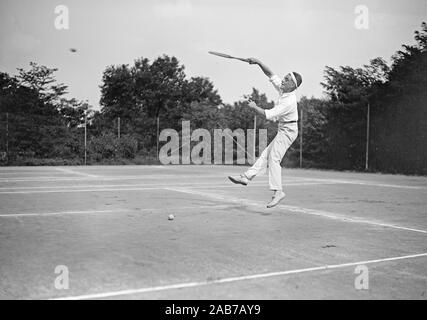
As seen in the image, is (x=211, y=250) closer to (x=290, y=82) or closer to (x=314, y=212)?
(x=290, y=82)

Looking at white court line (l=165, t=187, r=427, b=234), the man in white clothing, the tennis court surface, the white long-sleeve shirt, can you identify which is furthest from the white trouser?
white court line (l=165, t=187, r=427, b=234)

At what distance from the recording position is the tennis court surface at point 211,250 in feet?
10.6

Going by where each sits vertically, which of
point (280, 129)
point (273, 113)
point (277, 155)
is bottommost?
point (277, 155)

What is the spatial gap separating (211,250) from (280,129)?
329 cm

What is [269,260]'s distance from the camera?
4.14 meters

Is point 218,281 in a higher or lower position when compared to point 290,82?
lower

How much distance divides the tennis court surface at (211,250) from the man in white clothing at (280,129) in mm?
560

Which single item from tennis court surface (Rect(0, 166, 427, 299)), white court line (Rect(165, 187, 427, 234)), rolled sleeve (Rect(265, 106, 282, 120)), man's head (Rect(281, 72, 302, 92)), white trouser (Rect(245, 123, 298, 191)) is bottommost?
white court line (Rect(165, 187, 427, 234))

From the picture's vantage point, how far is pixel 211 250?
456cm

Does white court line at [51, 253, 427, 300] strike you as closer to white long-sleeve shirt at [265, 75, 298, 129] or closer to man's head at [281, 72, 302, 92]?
white long-sleeve shirt at [265, 75, 298, 129]

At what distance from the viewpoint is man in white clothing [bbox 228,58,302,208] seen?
6984 mm

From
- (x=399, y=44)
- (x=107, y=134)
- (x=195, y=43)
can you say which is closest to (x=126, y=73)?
A: (x=195, y=43)

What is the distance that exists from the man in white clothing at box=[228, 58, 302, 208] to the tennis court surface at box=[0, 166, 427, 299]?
0.56m

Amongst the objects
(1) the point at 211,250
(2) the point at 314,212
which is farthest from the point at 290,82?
(1) the point at 211,250
